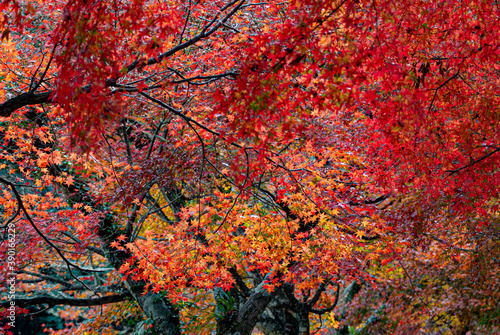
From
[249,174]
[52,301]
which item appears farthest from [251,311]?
[249,174]

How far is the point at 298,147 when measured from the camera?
8344 millimetres

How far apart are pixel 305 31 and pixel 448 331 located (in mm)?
11937

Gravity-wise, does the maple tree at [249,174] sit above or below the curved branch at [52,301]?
above

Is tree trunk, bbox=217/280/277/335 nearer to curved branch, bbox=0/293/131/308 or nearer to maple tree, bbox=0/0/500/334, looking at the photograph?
maple tree, bbox=0/0/500/334

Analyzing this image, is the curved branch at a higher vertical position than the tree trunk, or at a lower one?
higher

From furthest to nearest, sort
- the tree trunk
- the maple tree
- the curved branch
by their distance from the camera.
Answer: the tree trunk
the curved branch
the maple tree

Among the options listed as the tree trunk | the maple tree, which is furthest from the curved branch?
the tree trunk

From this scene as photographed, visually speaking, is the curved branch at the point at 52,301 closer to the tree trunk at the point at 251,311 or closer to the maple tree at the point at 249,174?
the maple tree at the point at 249,174

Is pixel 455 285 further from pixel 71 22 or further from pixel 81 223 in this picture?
pixel 71 22

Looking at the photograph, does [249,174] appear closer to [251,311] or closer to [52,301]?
[251,311]

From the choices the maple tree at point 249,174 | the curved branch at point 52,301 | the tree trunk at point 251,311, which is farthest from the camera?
the tree trunk at point 251,311

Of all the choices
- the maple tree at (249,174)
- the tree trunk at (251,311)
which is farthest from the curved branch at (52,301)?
the tree trunk at (251,311)

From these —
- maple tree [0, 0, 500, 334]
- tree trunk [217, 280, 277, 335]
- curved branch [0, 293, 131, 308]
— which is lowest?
tree trunk [217, 280, 277, 335]

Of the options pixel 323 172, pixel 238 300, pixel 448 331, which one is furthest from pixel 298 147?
pixel 448 331
